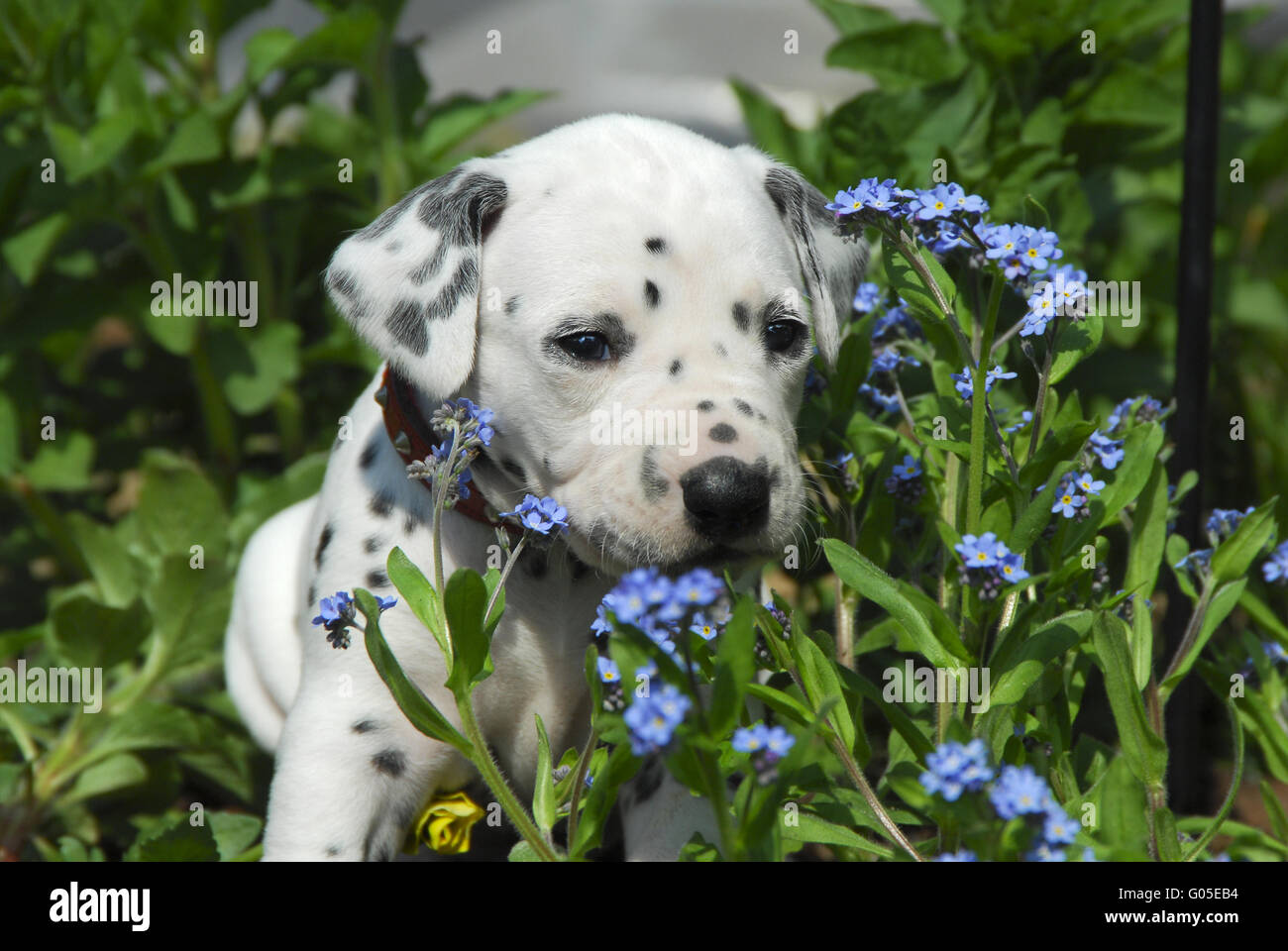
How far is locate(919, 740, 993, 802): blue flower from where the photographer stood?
6.37ft

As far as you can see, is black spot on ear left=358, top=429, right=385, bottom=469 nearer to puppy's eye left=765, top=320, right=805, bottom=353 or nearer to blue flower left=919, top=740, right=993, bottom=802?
puppy's eye left=765, top=320, right=805, bottom=353

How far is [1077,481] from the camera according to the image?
8.70 ft

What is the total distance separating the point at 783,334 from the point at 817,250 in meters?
0.38

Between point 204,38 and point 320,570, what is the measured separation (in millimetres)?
2749

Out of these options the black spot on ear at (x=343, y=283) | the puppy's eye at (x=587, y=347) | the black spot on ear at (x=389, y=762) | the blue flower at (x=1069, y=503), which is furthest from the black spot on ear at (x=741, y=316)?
the black spot on ear at (x=389, y=762)

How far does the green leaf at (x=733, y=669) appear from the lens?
196 centimetres

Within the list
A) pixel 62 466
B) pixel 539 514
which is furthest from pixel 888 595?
pixel 62 466

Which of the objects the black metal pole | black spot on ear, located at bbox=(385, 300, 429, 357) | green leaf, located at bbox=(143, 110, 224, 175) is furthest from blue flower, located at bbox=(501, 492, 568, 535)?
green leaf, located at bbox=(143, 110, 224, 175)

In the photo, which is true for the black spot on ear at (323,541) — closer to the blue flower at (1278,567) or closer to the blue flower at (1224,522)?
the blue flower at (1224,522)

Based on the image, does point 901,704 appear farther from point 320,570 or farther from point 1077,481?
point 320,570
